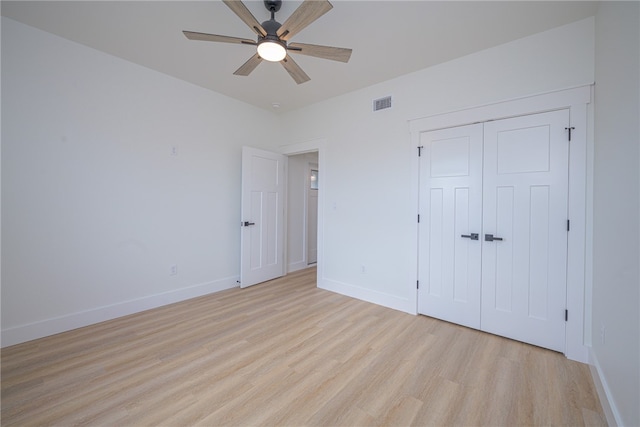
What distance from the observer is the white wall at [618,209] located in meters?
1.30

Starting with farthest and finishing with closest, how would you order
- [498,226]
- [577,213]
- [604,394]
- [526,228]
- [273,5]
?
[498,226] → [526,228] → [577,213] → [273,5] → [604,394]

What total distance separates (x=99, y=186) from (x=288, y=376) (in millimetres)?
2786

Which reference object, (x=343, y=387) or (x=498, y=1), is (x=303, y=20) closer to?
(x=498, y=1)

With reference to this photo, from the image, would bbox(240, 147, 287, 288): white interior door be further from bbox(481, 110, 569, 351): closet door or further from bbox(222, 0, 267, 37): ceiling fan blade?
bbox(481, 110, 569, 351): closet door

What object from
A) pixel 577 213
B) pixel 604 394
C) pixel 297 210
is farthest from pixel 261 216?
pixel 604 394

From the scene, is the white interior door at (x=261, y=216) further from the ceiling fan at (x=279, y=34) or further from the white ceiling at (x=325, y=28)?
the ceiling fan at (x=279, y=34)

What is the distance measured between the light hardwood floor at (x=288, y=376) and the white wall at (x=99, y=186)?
0.42 meters

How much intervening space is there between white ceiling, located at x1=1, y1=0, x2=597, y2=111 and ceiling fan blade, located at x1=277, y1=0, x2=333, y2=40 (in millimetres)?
400

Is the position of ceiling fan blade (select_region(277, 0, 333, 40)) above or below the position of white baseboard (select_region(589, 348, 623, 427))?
above

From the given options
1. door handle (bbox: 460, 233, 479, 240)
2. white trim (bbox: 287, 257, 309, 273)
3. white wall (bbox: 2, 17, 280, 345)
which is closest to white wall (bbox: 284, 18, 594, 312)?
door handle (bbox: 460, 233, 479, 240)

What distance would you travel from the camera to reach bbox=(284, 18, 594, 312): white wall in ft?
7.64

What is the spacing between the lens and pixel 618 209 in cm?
154

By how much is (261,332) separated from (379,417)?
1.42 m

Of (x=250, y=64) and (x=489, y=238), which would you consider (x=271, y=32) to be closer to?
(x=250, y=64)
